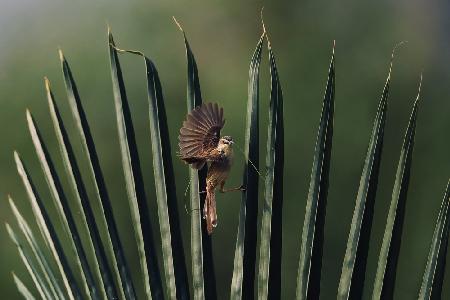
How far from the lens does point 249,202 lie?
1.22 m

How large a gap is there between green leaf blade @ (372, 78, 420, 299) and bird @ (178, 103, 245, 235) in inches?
10.1

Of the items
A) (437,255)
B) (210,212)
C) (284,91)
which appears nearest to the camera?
(437,255)

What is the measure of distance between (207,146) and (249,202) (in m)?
0.13

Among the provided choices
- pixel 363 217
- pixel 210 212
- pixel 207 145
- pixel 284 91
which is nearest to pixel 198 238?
pixel 210 212

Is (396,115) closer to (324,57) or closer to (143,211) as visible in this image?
(324,57)

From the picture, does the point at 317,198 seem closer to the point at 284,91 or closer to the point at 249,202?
the point at 249,202

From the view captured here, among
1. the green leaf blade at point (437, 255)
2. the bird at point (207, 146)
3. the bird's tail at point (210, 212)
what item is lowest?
the green leaf blade at point (437, 255)

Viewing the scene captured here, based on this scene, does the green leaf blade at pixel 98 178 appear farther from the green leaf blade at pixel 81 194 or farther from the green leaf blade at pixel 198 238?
the green leaf blade at pixel 198 238

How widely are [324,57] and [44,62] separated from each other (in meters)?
3.65

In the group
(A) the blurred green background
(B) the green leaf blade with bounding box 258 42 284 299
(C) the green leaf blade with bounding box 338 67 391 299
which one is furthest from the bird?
(A) the blurred green background

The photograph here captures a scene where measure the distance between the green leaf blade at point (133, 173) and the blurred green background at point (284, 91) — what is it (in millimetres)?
6535

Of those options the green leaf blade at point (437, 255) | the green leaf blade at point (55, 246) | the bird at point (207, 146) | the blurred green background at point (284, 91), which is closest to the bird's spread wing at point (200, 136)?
the bird at point (207, 146)

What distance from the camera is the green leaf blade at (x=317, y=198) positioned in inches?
46.0

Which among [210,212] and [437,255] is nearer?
[437,255]
